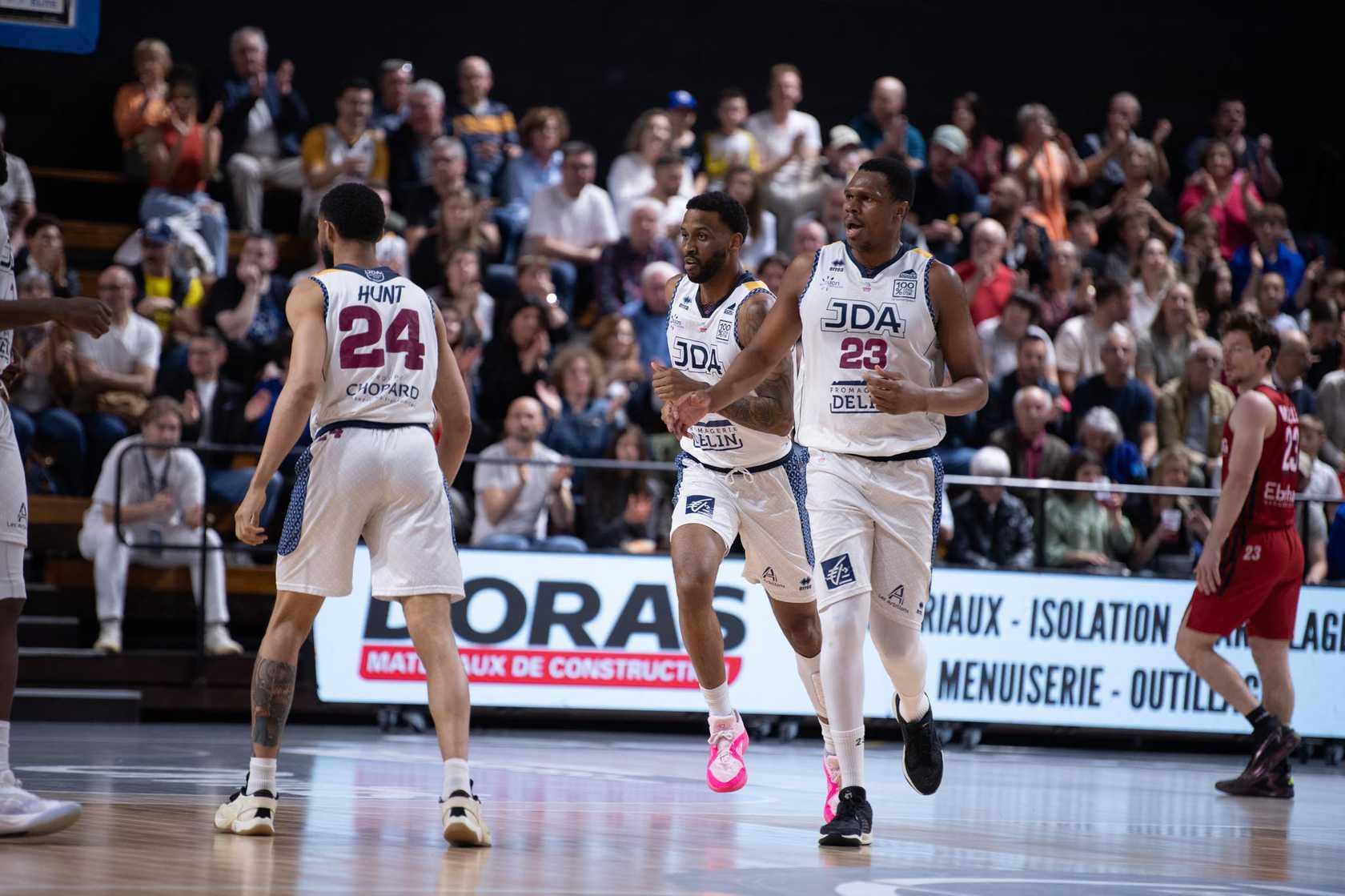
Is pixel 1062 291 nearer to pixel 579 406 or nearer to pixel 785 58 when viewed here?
pixel 785 58

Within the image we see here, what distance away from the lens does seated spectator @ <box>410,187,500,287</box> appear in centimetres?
1415

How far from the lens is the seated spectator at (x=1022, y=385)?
1377cm

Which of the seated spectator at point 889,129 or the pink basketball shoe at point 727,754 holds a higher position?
the seated spectator at point 889,129

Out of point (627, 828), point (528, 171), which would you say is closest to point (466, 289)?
point (528, 171)

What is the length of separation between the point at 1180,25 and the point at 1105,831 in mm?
15159

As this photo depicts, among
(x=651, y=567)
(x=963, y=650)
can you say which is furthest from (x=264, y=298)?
(x=963, y=650)

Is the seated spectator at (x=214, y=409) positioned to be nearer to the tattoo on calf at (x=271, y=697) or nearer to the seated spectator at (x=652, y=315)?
the seated spectator at (x=652, y=315)

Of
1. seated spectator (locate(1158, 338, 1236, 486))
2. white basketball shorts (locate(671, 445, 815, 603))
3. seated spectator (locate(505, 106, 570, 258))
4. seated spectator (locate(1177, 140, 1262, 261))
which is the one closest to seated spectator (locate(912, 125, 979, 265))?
seated spectator (locate(1177, 140, 1262, 261))

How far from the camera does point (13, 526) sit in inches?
226

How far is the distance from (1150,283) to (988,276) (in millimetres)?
1734

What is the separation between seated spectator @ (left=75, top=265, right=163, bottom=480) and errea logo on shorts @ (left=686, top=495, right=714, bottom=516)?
6116mm

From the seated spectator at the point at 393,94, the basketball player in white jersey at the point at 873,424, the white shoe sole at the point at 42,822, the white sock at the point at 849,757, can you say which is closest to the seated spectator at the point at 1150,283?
the seated spectator at the point at 393,94

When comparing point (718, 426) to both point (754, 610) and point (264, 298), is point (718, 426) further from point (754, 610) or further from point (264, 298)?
point (264, 298)

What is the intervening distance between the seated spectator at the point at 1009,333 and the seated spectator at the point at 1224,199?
400 centimetres
